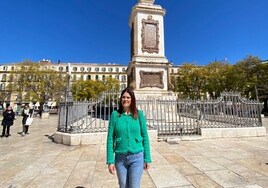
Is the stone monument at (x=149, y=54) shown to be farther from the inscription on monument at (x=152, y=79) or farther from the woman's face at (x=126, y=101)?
the woman's face at (x=126, y=101)

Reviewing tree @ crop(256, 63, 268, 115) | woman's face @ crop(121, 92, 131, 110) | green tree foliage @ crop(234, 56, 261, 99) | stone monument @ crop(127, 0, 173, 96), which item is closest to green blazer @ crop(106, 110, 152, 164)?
woman's face @ crop(121, 92, 131, 110)

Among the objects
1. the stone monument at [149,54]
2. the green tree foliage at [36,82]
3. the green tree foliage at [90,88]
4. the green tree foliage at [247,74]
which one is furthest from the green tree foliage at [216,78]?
the green tree foliage at [36,82]

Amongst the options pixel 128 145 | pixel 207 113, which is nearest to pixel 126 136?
pixel 128 145

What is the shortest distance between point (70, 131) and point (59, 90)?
3781 centimetres

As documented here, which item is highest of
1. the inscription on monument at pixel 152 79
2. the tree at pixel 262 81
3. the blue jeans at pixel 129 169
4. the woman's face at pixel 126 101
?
the tree at pixel 262 81

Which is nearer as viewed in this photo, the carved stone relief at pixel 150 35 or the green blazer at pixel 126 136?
the green blazer at pixel 126 136

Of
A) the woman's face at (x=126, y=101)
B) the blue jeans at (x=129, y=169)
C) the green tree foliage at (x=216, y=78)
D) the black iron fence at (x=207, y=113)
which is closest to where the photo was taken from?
the blue jeans at (x=129, y=169)

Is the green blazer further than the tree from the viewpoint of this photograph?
No

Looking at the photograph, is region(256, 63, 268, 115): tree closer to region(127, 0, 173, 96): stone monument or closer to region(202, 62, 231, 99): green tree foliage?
region(202, 62, 231, 99): green tree foliage

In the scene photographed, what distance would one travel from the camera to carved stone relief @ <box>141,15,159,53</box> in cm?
1612

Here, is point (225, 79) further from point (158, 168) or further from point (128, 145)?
point (128, 145)

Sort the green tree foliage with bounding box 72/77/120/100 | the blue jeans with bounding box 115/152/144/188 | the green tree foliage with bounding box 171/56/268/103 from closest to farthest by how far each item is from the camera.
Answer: the blue jeans with bounding box 115/152/144/188 → the green tree foliage with bounding box 171/56/268/103 → the green tree foliage with bounding box 72/77/120/100

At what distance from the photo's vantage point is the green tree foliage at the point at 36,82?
42812 millimetres

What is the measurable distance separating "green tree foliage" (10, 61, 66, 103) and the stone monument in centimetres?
3177
